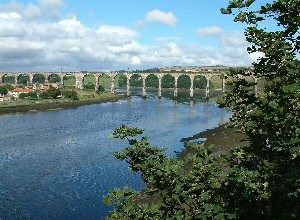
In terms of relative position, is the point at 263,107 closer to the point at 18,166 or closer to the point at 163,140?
the point at 18,166

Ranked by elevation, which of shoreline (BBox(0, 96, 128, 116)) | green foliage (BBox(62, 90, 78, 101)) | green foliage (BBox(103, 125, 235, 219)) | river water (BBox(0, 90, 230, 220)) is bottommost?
river water (BBox(0, 90, 230, 220))

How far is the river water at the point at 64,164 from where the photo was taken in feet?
76.8

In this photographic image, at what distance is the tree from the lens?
5949 millimetres

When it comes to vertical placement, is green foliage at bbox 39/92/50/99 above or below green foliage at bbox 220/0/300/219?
below

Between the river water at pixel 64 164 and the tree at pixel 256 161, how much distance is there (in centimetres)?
1648

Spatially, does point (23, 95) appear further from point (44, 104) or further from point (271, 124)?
point (271, 124)

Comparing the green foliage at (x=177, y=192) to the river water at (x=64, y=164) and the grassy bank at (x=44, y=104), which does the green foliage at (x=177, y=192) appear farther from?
the grassy bank at (x=44, y=104)

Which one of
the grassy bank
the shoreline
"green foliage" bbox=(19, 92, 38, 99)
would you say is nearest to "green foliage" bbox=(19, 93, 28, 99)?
"green foliage" bbox=(19, 92, 38, 99)

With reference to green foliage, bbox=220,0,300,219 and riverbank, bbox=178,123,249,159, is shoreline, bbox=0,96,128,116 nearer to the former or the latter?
riverbank, bbox=178,123,249,159

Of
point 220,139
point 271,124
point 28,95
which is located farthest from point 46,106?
point 271,124

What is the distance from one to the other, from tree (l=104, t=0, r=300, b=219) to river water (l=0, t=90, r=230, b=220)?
54.1 ft

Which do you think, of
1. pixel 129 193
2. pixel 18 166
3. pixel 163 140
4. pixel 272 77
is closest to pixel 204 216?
pixel 129 193

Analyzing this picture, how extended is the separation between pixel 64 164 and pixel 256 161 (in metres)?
30.4

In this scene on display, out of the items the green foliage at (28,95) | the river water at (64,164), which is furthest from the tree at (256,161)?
the green foliage at (28,95)
